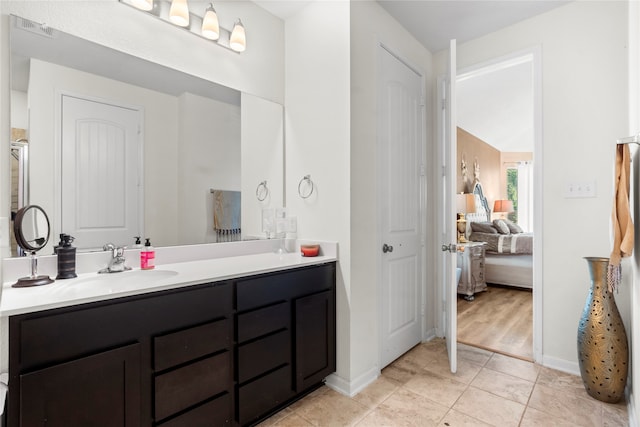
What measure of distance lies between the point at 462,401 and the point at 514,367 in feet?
2.32

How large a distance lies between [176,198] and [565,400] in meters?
2.63

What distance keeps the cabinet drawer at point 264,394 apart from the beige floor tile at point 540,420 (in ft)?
4.19

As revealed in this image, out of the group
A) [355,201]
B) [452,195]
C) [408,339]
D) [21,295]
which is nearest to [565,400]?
[408,339]

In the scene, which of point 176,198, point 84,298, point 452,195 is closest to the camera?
point 84,298

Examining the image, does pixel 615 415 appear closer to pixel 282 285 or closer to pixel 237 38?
pixel 282 285

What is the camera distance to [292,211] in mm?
2365

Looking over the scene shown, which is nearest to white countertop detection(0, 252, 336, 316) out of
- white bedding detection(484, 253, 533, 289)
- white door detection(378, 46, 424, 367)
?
white door detection(378, 46, 424, 367)

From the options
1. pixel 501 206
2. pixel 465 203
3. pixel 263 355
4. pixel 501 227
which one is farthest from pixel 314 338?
pixel 501 206

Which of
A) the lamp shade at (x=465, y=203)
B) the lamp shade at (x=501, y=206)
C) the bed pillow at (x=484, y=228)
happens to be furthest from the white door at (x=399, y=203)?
the lamp shade at (x=501, y=206)

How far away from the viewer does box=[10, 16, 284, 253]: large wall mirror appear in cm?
146

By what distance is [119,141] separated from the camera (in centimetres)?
171

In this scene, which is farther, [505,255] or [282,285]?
[505,255]

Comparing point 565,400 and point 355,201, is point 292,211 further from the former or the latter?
point 565,400

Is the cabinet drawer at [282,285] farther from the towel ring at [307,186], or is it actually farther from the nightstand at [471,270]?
the nightstand at [471,270]
